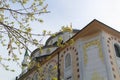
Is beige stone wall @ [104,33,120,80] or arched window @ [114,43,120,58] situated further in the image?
arched window @ [114,43,120,58]

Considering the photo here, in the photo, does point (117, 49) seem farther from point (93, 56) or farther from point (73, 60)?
point (73, 60)

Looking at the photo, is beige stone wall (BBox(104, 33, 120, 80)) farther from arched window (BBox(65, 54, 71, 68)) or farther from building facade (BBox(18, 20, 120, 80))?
arched window (BBox(65, 54, 71, 68))

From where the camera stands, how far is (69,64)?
18.7 meters

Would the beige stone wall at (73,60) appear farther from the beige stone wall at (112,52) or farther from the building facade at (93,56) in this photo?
the beige stone wall at (112,52)

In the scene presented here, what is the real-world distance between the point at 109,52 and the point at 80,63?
239 cm

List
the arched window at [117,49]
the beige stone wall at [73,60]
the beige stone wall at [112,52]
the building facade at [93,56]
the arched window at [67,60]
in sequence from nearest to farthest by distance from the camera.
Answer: the beige stone wall at [112,52] → the building facade at [93,56] → the arched window at [117,49] → the beige stone wall at [73,60] → the arched window at [67,60]

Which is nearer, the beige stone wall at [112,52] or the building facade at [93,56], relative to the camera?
the beige stone wall at [112,52]

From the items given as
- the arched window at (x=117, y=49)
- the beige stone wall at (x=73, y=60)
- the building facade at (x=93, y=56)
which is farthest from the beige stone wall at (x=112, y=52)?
the beige stone wall at (x=73, y=60)

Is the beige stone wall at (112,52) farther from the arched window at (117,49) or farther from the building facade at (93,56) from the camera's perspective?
the arched window at (117,49)

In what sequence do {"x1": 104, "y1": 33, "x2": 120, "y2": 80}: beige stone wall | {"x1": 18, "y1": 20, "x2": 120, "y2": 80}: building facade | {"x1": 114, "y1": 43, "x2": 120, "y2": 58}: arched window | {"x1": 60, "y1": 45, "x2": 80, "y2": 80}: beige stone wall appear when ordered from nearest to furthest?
1. {"x1": 104, "y1": 33, "x2": 120, "y2": 80}: beige stone wall
2. {"x1": 18, "y1": 20, "x2": 120, "y2": 80}: building facade
3. {"x1": 114, "y1": 43, "x2": 120, "y2": 58}: arched window
4. {"x1": 60, "y1": 45, "x2": 80, "y2": 80}: beige stone wall

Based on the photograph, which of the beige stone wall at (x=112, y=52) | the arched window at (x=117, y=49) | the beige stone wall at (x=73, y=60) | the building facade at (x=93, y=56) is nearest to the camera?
the beige stone wall at (x=112, y=52)

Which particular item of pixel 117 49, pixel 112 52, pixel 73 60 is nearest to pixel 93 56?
pixel 112 52

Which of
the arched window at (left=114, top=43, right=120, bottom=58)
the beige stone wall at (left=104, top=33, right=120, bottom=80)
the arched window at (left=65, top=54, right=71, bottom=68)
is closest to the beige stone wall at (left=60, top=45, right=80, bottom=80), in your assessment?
the arched window at (left=65, top=54, right=71, bottom=68)

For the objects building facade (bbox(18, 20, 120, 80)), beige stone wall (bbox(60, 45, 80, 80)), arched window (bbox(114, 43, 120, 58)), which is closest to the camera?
building facade (bbox(18, 20, 120, 80))
